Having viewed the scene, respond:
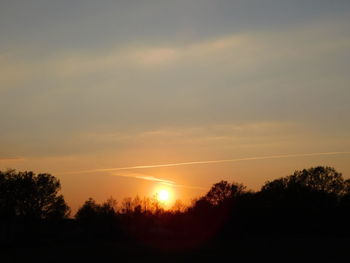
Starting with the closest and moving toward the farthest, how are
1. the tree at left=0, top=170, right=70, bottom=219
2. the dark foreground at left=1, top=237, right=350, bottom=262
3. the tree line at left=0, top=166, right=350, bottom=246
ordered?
1. the dark foreground at left=1, top=237, right=350, bottom=262
2. the tree line at left=0, top=166, right=350, bottom=246
3. the tree at left=0, top=170, right=70, bottom=219

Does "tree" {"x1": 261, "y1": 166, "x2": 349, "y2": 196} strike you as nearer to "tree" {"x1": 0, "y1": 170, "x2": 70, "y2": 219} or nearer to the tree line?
the tree line

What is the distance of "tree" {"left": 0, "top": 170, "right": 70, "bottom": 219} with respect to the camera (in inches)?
3866

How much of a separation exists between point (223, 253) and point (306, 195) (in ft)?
140

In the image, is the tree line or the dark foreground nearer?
the dark foreground

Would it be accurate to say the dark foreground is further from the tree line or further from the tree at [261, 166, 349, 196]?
the tree at [261, 166, 349, 196]

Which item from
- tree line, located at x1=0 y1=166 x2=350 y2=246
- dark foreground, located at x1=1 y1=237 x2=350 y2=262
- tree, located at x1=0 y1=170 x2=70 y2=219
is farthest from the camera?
tree, located at x1=0 y1=170 x2=70 y2=219

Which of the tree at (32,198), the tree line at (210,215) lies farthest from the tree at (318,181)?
the tree at (32,198)

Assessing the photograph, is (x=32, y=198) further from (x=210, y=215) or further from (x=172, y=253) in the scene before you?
(x=172, y=253)

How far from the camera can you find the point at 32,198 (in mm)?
99125

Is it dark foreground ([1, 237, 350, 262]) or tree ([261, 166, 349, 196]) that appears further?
tree ([261, 166, 349, 196])

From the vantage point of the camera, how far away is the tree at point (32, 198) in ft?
322

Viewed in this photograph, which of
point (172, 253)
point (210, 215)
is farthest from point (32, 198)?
point (172, 253)

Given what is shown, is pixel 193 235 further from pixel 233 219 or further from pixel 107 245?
pixel 107 245

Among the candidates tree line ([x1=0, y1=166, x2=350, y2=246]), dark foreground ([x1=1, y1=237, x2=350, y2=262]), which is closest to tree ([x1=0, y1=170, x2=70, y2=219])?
tree line ([x1=0, y1=166, x2=350, y2=246])
